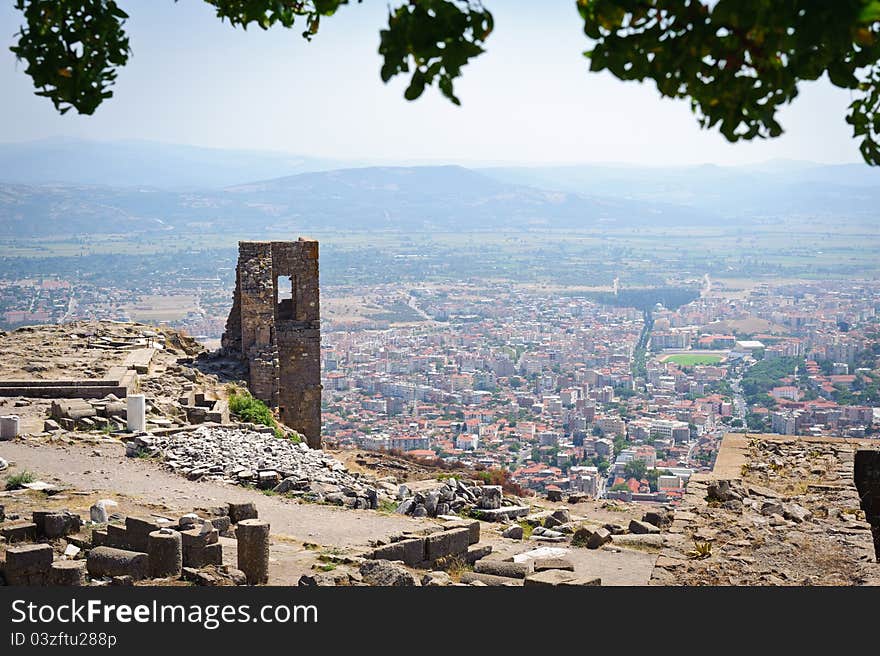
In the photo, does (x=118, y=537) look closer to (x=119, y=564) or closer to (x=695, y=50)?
(x=119, y=564)

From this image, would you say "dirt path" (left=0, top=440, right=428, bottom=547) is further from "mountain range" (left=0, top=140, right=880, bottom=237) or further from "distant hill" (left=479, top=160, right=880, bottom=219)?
"distant hill" (left=479, top=160, right=880, bottom=219)

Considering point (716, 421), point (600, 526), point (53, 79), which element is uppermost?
point (53, 79)

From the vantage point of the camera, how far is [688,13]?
5.05 meters

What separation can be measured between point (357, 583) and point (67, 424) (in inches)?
329

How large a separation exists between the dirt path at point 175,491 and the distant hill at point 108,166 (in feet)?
320

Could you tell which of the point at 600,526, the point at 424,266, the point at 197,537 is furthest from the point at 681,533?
the point at 424,266

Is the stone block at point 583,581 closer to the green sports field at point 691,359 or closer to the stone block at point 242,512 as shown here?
the stone block at point 242,512

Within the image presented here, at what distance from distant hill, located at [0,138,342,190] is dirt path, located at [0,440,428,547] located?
97616mm

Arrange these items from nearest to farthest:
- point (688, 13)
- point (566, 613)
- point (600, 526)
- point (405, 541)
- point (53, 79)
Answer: point (688, 13)
point (53, 79)
point (566, 613)
point (405, 541)
point (600, 526)

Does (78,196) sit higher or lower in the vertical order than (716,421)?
higher

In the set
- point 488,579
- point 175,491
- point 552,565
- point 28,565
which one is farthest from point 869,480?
point 28,565

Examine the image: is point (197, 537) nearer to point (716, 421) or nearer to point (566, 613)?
point (566, 613)

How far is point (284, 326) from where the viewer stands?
23453mm

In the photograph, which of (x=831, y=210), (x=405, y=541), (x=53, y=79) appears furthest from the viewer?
(x=831, y=210)
